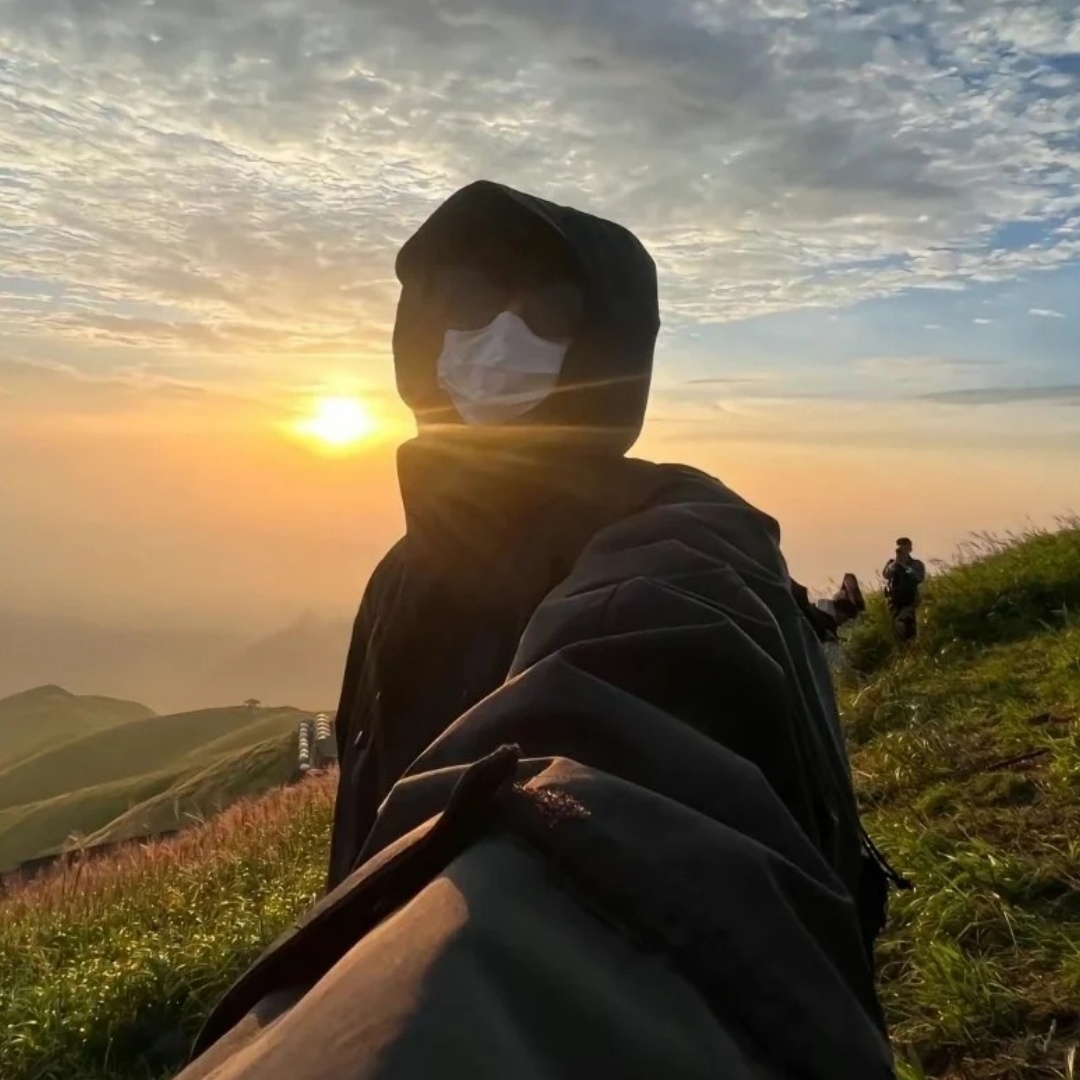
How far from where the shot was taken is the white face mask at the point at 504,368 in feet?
8.28

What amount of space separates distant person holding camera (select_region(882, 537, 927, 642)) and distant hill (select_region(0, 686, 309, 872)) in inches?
297

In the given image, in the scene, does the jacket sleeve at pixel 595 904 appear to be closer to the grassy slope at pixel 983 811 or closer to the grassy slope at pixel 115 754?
the grassy slope at pixel 983 811

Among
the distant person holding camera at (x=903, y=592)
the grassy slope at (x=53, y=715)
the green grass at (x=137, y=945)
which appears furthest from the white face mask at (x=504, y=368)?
the grassy slope at (x=53, y=715)

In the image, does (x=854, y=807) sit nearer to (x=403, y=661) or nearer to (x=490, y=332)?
(x=403, y=661)

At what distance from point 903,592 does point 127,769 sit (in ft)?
272

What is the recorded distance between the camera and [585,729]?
1.38 m

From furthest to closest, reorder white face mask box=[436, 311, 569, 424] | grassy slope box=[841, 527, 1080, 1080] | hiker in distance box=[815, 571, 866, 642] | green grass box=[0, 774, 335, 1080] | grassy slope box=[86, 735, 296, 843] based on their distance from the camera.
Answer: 1. grassy slope box=[86, 735, 296, 843]
2. hiker in distance box=[815, 571, 866, 642]
3. green grass box=[0, 774, 335, 1080]
4. grassy slope box=[841, 527, 1080, 1080]
5. white face mask box=[436, 311, 569, 424]

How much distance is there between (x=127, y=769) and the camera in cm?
8562

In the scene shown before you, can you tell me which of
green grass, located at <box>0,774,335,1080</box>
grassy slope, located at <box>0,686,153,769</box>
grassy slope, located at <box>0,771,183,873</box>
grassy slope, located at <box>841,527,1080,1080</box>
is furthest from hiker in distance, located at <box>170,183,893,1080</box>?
grassy slope, located at <box>0,686,153,769</box>

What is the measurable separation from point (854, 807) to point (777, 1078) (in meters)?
0.95

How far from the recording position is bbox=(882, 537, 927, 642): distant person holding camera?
36.2 ft

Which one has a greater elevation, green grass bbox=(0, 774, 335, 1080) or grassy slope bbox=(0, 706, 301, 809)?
green grass bbox=(0, 774, 335, 1080)

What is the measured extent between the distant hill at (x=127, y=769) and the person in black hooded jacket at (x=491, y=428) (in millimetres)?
9797

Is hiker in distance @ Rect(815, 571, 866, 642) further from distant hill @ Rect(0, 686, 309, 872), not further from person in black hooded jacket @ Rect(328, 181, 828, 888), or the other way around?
person in black hooded jacket @ Rect(328, 181, 828, 888)
